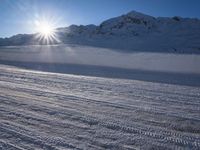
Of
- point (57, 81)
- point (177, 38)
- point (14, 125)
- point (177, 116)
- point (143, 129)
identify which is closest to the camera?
point (143, 129)

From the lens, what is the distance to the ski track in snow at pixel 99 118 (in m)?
4.96

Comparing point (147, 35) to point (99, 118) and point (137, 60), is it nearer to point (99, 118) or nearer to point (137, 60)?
point (137, 60)

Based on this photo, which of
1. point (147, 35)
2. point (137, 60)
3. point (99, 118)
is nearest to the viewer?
point (99, 118)

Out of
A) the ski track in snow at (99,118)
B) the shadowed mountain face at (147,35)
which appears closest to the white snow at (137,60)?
the ski track in snow at (99,118)

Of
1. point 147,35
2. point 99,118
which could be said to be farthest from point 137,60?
point 147,35

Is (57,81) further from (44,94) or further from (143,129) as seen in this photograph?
(143,129)

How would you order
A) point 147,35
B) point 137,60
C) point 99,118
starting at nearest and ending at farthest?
point 99,118, point 137,60, point 147,35

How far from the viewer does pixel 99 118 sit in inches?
247

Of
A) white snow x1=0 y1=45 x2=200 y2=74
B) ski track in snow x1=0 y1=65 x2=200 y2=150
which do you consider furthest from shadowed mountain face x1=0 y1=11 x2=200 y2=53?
ski track in snow x1=0 y1=65 x2=200 y2=150

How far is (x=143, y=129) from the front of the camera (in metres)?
5.56

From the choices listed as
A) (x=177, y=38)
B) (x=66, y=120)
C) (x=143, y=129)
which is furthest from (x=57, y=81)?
(x=177, y=38)

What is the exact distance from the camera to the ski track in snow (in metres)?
4.96

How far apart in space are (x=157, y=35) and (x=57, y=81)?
7878 cm

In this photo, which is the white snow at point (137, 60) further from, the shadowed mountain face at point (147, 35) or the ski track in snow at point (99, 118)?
the shadowed mountain face at point (147, 35)
